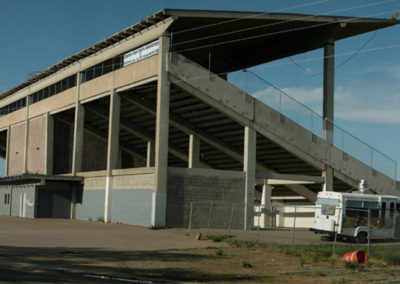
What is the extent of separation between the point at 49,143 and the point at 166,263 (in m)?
33.8

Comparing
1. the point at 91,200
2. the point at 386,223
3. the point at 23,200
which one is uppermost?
the point at 91,200

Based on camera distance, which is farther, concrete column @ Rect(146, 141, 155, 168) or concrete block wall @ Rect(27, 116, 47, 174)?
concrete block wall @ Rect(27, 116, 47, 174)

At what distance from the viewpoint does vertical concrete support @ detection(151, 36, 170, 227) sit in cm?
3238

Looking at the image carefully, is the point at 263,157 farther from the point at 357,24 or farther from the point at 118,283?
the point at 118,283

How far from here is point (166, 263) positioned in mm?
17250

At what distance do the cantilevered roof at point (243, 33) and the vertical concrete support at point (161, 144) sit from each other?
187 cm

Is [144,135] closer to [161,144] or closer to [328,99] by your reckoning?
[161,144]

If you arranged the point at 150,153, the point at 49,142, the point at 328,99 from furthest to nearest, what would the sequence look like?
1. the point at 49,142
2. the point at 150,153
3. the point at 328,99

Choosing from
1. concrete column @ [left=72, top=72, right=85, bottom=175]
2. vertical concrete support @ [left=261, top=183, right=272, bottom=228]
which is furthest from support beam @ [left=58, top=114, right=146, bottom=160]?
vertical concrete support @ [left=261, top=183, right=272, bottom=228]

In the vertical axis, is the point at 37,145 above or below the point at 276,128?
below

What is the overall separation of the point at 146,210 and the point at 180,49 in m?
11.5

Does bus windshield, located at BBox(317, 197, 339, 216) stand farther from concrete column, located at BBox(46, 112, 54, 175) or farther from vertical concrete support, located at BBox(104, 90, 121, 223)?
concrete column, located at BBox(46, 112, 54, 175)

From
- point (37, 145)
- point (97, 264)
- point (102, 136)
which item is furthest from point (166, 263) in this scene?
point (37, 145)

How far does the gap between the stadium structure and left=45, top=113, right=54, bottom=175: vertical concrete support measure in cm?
9
